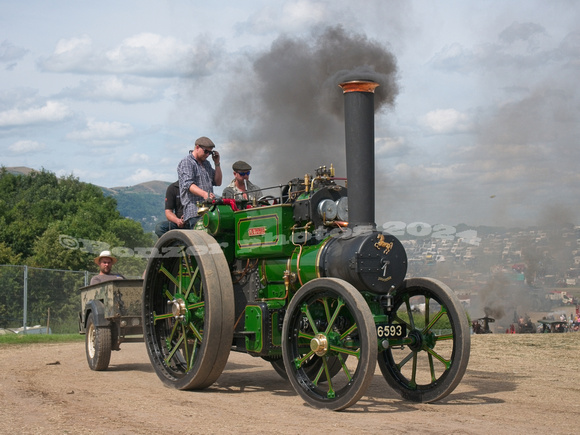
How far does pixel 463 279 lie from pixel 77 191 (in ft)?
108

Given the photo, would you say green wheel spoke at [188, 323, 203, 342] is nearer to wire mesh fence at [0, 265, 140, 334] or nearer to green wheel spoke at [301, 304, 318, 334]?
green wheel spoke at [301, 304, 318, 334]

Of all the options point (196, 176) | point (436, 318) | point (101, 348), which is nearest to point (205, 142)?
point (196, 176)

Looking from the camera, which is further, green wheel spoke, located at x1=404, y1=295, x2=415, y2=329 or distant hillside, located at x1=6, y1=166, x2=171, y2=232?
distant hillside, located at x1=6, y1=166, x2=171, y2=232

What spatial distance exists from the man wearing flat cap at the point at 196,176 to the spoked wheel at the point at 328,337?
2013mm

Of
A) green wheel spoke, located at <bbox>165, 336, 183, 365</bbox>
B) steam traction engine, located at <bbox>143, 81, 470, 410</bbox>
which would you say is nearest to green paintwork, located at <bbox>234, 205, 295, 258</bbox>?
steam traction engine, located at <bbox>143, 81, 470, 410</bbox>

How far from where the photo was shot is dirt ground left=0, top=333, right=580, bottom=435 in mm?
5438

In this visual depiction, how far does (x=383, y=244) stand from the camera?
658 centimetres

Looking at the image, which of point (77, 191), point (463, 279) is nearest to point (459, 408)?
point (463, 279)

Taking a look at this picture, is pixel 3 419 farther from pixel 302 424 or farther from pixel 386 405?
pixel 386 405

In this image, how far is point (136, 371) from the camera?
30.3 ft

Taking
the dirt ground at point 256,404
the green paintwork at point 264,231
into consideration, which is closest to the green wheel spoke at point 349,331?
the dirt ground at point 256,404

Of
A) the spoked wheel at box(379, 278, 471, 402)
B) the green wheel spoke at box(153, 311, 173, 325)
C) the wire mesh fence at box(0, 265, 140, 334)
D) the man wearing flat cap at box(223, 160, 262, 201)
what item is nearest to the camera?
the spoked wheel at box(379, 278, 471, 402)

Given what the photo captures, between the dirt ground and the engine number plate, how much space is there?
61cm

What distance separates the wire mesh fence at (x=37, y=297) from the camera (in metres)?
19.0
